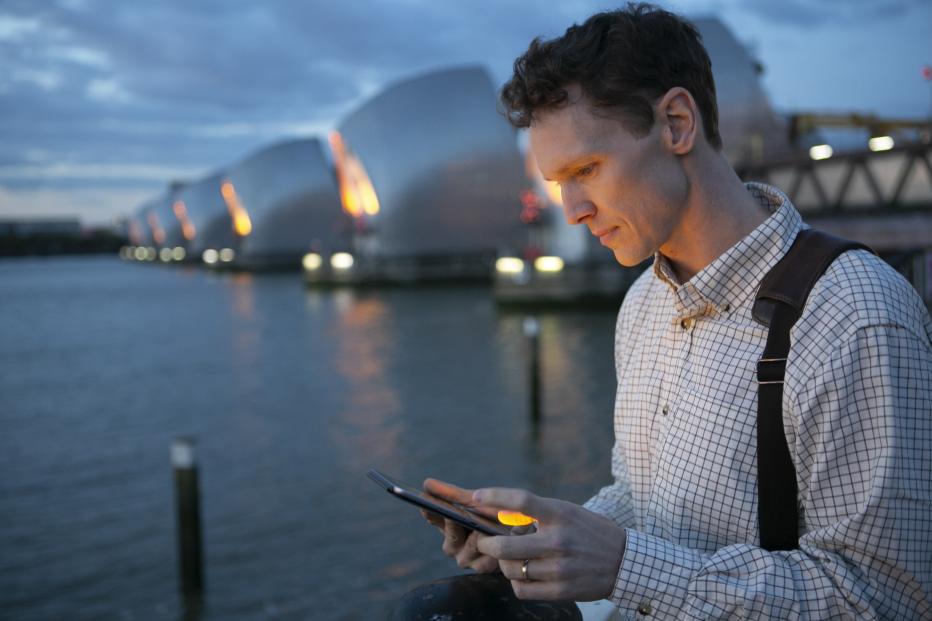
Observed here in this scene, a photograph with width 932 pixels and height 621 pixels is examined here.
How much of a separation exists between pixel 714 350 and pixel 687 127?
0.35 meters

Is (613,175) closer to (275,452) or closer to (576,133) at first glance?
(576,133)

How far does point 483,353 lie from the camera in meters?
16.3

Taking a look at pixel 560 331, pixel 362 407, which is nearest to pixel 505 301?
pixel 560 331

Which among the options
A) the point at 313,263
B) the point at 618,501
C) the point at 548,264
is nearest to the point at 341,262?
the point at 313,263

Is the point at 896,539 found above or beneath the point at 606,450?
above

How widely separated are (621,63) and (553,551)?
2.30ft

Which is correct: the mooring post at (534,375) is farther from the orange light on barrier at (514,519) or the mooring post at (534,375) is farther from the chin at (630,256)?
the orange light on barrier at (514,519)

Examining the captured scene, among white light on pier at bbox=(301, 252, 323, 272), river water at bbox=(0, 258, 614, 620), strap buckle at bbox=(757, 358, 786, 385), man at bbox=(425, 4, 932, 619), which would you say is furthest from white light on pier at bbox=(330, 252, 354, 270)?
strap buckle at bbox=(757, 358, 786, 385)

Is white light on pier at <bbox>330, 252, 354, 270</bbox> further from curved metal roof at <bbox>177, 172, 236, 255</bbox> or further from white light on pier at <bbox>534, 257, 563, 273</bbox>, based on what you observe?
curved metal roof at <bbox>177, 172, 236, 255</bbox>

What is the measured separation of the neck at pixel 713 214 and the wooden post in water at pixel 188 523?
4.80m

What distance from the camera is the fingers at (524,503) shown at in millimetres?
1096

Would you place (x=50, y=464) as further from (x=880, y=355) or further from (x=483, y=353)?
(x=880, y=355)

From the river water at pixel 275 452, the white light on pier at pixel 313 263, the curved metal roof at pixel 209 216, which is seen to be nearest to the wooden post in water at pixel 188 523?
the river water at pixel 275 452

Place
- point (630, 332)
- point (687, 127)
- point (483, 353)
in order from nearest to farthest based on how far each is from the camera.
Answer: point (687, 127) < point (630, 332) < point (483, 353)
